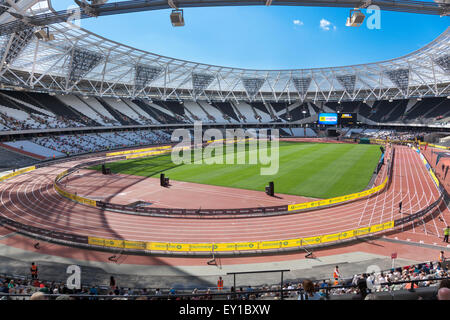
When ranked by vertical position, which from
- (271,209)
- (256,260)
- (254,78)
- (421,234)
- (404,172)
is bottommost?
(256,260)

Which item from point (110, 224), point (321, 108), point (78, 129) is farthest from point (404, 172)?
point (321, 108)

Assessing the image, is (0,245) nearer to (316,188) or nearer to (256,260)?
(256,260)

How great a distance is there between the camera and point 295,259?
52.1ft

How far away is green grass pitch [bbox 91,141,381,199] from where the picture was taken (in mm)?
29344

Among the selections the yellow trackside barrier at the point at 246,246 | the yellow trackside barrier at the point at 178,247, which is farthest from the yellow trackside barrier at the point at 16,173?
the yellow trackside barrier at the point at 246,246

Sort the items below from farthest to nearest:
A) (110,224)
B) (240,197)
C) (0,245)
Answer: (240,197) < (110,224) < (0,245)

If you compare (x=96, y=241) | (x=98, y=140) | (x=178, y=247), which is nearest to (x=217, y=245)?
(x=178, y=247)

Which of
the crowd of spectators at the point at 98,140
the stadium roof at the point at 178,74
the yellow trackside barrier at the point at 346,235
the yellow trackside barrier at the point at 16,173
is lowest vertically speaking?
the yellow trackside barrier at the point at 346,235

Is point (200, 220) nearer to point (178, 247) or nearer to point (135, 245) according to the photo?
point (178, 247)

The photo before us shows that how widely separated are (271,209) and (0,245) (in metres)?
19.1

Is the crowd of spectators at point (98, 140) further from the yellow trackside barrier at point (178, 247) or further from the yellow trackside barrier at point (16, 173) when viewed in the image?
the yellow trackside barrier at point (178, 247)

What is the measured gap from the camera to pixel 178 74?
7675cm

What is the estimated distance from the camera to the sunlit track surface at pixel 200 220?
19.1 m

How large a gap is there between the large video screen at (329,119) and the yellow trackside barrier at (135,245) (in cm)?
7192
